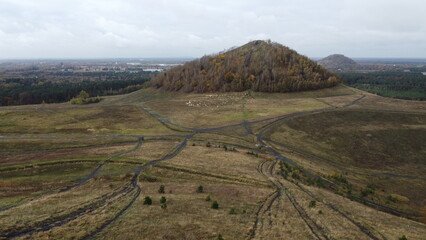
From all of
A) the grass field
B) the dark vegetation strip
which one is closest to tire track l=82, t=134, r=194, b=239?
the grass field

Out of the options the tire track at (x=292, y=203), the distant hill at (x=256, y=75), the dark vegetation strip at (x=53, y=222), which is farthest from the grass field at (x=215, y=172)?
the distant hill at (x=256, y=75)

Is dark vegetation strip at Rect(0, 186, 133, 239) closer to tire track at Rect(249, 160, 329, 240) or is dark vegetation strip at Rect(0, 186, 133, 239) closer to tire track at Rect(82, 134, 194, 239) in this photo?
tire track at Rect(82, 134, 194, 239)

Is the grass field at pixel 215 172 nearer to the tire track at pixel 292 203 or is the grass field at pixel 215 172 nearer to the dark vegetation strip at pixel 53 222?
the dark vegetation strip at pixel 53 222

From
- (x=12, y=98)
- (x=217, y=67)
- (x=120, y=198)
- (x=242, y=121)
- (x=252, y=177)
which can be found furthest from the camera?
(x=217, y=67)

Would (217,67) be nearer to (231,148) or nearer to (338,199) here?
(231,148)

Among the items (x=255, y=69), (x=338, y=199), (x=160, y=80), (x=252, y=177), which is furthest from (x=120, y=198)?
(x=160, y=80)
